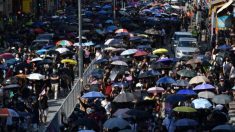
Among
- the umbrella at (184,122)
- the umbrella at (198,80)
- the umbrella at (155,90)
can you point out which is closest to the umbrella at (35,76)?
the umbrella at (155,90)

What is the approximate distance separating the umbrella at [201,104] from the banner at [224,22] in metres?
21.4

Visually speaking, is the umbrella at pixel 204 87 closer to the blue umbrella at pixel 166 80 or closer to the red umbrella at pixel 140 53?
the blue umbrella at pixel 166 80

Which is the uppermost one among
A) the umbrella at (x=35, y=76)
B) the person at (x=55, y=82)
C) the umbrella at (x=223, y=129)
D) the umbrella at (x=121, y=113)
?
the umbrella at (x=223, y=129)

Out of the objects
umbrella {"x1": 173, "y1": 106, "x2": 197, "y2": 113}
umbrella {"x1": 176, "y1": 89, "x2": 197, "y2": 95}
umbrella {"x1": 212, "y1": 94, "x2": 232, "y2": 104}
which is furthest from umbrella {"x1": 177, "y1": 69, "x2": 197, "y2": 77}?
umbrella {"x1": 173, "y1": 106, "x2": 197, "y2": 113}

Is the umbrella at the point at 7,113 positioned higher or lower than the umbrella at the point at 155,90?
higher

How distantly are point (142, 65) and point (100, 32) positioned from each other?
1678cm

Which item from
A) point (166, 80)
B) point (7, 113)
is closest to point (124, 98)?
point (166, 80)

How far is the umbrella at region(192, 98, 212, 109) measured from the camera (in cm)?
2000

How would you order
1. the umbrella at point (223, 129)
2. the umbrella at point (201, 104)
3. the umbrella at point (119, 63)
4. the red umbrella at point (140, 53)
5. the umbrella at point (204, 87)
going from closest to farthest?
the umbrella at point (223, 129), the umbrella at point (201, 104), the umbrella at point (204, 87), the umbrella at point (119, 63), the red umbrella at point (140, 53)

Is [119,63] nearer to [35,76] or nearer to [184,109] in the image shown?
[35,76]

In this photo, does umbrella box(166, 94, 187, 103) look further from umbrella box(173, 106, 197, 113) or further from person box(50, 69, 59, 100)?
person box(50, 69, 59, 100)

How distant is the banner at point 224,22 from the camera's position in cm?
4119

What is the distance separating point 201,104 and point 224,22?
21783 millimetres

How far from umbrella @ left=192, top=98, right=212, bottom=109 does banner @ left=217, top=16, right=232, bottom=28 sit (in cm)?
2137
